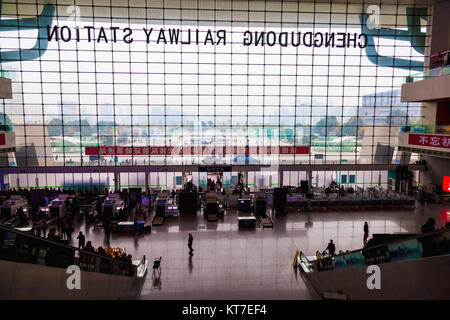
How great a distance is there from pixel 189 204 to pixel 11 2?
18927mm

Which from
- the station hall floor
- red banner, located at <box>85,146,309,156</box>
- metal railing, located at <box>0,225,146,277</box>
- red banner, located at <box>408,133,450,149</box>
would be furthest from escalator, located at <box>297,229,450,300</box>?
red banner, located at <box>85,146,309,156</box>

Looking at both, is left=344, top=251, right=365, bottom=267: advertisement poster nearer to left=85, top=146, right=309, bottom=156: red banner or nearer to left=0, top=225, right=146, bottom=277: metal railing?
left=0, top=225, right=146, bottom=277: metal railing

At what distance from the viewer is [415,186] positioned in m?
24.6

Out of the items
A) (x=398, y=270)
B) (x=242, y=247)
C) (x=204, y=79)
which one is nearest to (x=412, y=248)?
(x=398, y=270)

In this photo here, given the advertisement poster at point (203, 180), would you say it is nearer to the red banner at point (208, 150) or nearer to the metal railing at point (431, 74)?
the red banner at point (208, 150)

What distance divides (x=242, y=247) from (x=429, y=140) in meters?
13.1

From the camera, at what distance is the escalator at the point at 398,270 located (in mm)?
5656

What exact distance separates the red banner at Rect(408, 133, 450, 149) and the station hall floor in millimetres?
4061

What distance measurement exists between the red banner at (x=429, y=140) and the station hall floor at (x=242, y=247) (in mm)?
4061

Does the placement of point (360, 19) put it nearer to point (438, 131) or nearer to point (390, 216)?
point (438, 131)

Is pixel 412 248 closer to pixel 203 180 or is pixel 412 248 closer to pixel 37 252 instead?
pixel 37 252

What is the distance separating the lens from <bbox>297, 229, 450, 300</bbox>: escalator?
5656 millimetres
